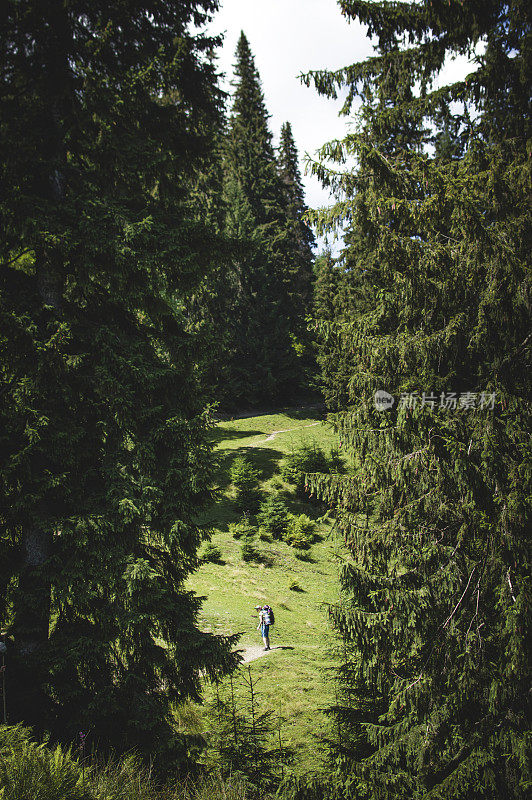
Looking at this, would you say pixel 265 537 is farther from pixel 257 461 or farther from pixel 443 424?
pixel 443 424

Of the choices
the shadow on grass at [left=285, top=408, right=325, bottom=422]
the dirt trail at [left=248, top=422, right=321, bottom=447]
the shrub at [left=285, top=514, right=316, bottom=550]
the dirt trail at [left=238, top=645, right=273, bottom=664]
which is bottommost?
the dirt trail at [left=238, top=645, right=273, bottom=664]

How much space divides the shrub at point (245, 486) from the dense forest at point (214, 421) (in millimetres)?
12931

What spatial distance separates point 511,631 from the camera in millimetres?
5262

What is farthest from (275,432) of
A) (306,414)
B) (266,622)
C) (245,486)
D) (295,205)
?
(295,205)

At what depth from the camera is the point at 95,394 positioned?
6.93 metres

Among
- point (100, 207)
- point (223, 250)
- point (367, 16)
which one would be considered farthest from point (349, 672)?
point (367, 16)

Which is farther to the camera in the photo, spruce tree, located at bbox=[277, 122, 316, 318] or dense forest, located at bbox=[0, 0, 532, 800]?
spruce tree, located at bbox=[277, 122, 316, 318]

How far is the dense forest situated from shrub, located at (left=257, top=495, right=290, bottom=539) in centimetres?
1183

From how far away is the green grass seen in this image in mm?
9070

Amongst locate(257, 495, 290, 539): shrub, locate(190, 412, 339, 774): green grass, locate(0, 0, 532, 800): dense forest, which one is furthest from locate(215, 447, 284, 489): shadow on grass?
locate(0, 0, 532, 800): dense forest

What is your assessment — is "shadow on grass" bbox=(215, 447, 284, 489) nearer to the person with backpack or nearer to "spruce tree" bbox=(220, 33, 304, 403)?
"spruce tree" bbox=(220, 33, 304, 403)

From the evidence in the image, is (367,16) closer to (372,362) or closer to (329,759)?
(372,362)

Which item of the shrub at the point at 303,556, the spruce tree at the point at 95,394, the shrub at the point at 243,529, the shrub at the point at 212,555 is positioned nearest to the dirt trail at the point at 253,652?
the shrub at the point at 212,555

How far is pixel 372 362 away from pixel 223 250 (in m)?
3.33
